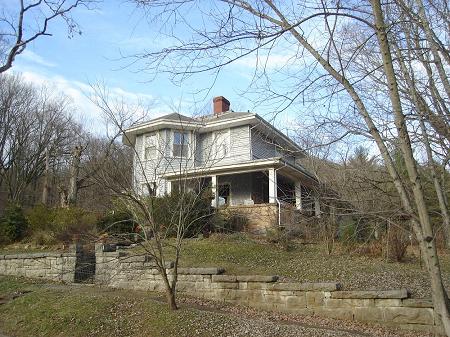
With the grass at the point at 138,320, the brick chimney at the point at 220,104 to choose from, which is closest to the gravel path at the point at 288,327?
the grass at the point at 138,320

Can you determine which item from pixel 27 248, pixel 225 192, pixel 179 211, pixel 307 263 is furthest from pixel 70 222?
pixel 307 263

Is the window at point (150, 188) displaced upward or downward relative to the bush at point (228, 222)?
upward

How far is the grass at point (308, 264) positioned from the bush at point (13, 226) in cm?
816

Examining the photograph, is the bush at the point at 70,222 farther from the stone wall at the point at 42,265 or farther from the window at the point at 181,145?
the window at the point at 181,145

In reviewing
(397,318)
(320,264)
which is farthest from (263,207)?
(397,318)

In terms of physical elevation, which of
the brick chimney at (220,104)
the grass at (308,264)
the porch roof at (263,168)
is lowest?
the grass at (308,264)

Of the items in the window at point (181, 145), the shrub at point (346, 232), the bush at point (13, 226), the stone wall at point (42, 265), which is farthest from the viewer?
the bush at point (13, 226)

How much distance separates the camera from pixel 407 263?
11.2 meters

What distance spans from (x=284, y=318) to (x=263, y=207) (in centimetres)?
926

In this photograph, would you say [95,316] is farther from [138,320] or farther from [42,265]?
[42,265]

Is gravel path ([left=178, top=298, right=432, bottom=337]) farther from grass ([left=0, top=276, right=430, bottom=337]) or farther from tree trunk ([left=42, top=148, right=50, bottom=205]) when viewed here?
tree trunk ([left=42, top=148, right=50, bottom=205])

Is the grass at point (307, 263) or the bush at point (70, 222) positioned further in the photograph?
the bush at point (70, 222)

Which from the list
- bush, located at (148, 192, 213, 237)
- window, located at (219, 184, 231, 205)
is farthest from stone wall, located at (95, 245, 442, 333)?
window, located at (219, 184, 231, 205)

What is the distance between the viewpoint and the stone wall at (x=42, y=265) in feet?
41.6
